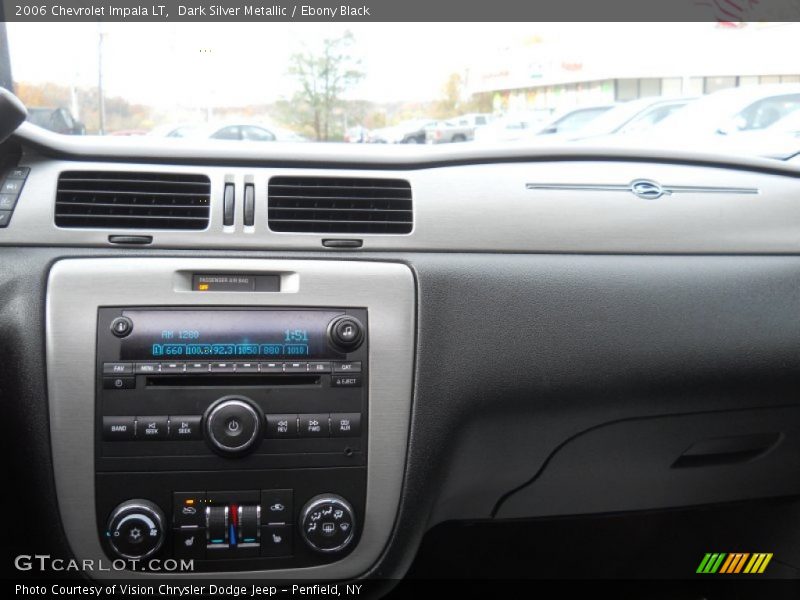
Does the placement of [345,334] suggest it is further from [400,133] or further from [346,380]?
[400,133]

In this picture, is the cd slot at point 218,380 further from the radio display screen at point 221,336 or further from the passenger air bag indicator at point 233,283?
the passenger air bag indicator at point 233,283

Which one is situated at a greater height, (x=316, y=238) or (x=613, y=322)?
(x=316, y=238)

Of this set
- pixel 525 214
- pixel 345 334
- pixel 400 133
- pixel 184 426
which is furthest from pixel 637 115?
pixel 184 426

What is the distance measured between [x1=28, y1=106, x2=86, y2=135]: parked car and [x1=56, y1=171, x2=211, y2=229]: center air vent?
0.96ft

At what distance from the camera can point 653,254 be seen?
214 centimetres

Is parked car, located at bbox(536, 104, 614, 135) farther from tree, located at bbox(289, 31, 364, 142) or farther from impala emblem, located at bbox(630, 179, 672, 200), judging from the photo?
impala emblem, located at bbox(630, 179, 672, 200)

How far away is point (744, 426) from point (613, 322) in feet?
1.86

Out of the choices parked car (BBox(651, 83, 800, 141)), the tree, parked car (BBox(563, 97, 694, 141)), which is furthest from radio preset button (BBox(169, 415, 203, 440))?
parked car (BBox(563, 97, 694, 141))

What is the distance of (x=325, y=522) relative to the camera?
76.4 inches

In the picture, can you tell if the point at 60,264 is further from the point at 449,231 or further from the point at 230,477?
the point at 449,231

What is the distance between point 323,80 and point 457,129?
1.68 metres

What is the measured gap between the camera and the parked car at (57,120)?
2199 millimetres
